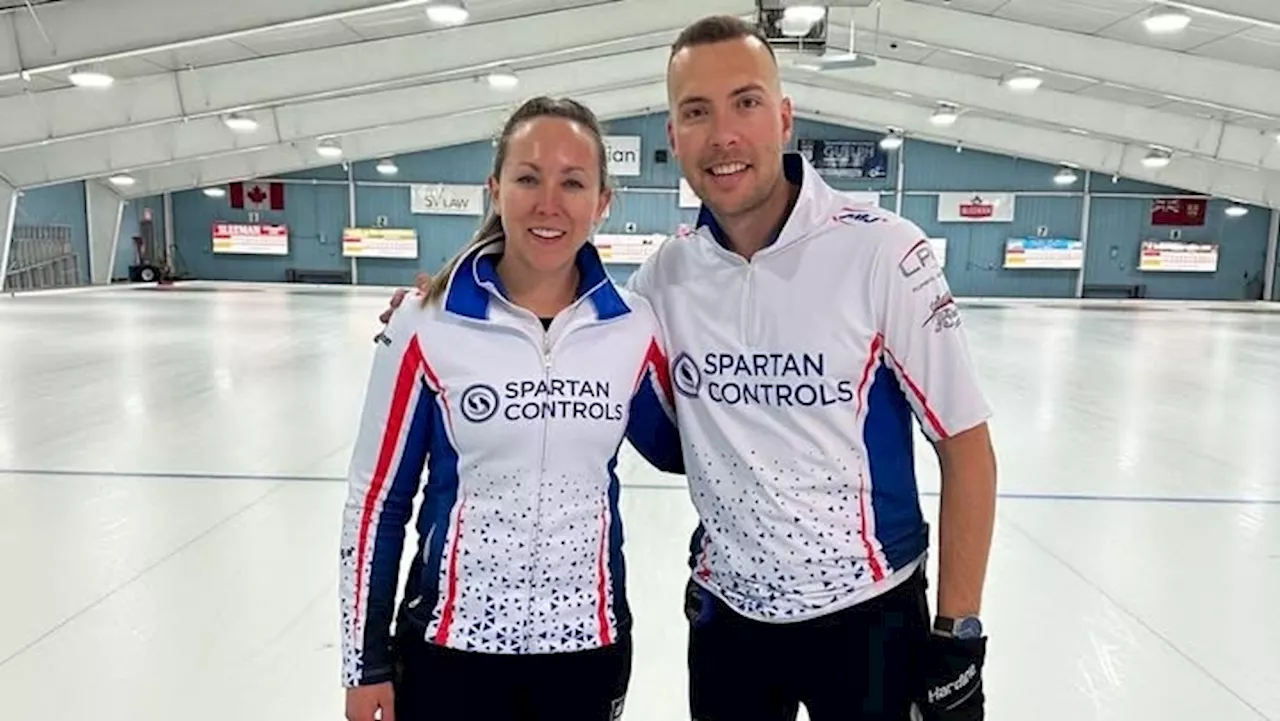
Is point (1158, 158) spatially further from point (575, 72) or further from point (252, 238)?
point (252, 238)

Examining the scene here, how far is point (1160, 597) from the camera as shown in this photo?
3314 mm

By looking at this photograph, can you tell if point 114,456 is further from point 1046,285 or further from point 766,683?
point 1046,285

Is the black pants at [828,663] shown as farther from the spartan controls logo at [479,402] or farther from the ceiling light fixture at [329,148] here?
the ceiling light fixture at [329,148]

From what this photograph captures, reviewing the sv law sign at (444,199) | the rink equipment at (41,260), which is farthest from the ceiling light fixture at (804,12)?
the rink equipment at (41,260)

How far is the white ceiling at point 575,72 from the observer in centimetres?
1020

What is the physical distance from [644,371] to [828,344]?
30cm

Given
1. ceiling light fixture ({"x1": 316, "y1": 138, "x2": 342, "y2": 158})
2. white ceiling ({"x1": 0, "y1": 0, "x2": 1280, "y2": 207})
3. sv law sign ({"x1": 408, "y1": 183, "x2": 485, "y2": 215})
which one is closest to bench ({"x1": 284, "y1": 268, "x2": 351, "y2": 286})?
sv law sign ({"x1": 408, "y1": 183, "x2": 485, "y2": 215})

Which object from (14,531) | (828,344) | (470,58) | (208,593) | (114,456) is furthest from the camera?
(470,58)

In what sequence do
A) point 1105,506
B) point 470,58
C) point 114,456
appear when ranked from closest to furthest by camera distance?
point 1105,506
point 114,456
point 470,58

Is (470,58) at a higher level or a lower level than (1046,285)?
higher

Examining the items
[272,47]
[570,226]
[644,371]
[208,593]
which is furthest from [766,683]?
[272,47]

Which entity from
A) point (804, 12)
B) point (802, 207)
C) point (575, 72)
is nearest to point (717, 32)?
point (802, 207)

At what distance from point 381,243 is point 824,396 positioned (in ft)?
86.6

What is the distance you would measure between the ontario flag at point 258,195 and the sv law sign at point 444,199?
4037mm
